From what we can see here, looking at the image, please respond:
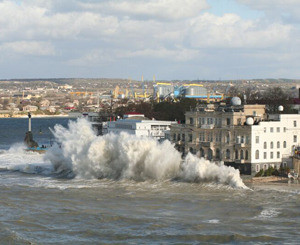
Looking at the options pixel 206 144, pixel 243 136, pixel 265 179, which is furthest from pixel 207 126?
pixel 265 179

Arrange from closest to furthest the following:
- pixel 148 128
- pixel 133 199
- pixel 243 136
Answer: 1. pixel 133 199
2. pixel 243 136
3. pixel 148 128

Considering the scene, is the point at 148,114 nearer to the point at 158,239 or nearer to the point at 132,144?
the point at 132,144

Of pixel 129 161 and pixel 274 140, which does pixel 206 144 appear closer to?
pixel 274 140

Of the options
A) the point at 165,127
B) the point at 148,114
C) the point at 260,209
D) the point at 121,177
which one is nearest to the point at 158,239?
the point at 260,209

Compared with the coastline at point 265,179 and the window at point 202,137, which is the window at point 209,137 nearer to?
the window at point 202,137

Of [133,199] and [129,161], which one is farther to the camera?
[129,161]

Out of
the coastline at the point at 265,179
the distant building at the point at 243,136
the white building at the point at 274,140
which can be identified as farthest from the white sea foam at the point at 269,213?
the white building at the point at 274,140

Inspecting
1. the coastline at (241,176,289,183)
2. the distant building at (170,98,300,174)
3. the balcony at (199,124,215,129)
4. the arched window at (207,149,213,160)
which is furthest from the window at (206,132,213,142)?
the coastline at (241,176,289,183)
